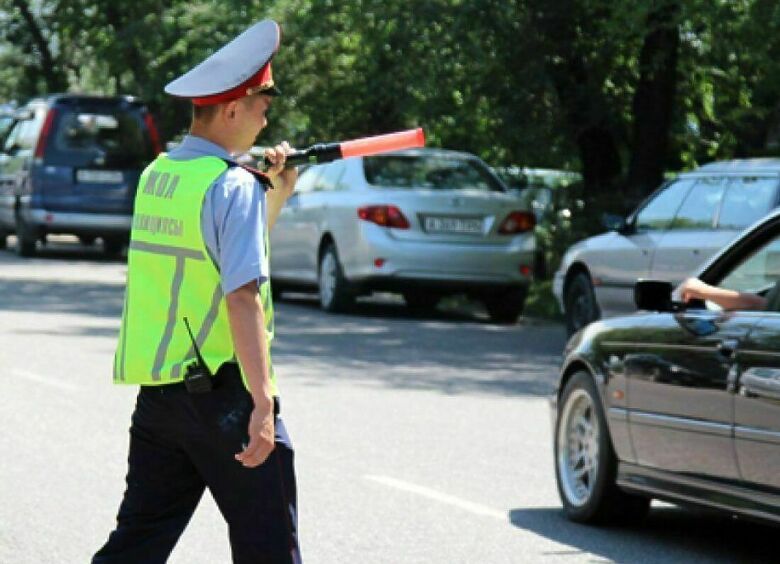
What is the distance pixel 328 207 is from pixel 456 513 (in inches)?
491

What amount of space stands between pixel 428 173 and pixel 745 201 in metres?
5.58

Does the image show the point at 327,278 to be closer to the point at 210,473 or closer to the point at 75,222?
the point at 75,222

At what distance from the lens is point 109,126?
30312mm

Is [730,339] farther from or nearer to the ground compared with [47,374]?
farther from the ground

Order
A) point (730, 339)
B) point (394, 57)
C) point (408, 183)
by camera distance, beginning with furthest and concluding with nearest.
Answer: point (394, 57) < point (408, 183) < point (730, 339)

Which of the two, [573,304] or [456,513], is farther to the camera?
[573,304]

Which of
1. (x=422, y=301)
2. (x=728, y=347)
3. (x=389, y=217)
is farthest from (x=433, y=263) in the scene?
(x=728, y=347)

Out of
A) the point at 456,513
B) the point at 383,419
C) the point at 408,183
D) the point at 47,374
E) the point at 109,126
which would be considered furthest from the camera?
the point at 109,126

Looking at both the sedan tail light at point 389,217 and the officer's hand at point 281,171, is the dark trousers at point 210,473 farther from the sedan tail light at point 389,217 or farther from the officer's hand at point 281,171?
the sedan tail light at point 389,217

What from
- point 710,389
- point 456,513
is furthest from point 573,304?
point 710,389

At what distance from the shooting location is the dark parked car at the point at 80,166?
29.8 meters

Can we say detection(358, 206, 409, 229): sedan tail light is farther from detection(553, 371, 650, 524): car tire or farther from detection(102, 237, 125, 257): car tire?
detection(102, 237, 125, 257): car tire

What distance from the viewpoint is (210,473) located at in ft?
17.5

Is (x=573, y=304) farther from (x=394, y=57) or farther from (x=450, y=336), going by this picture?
(x=394, y=57)
